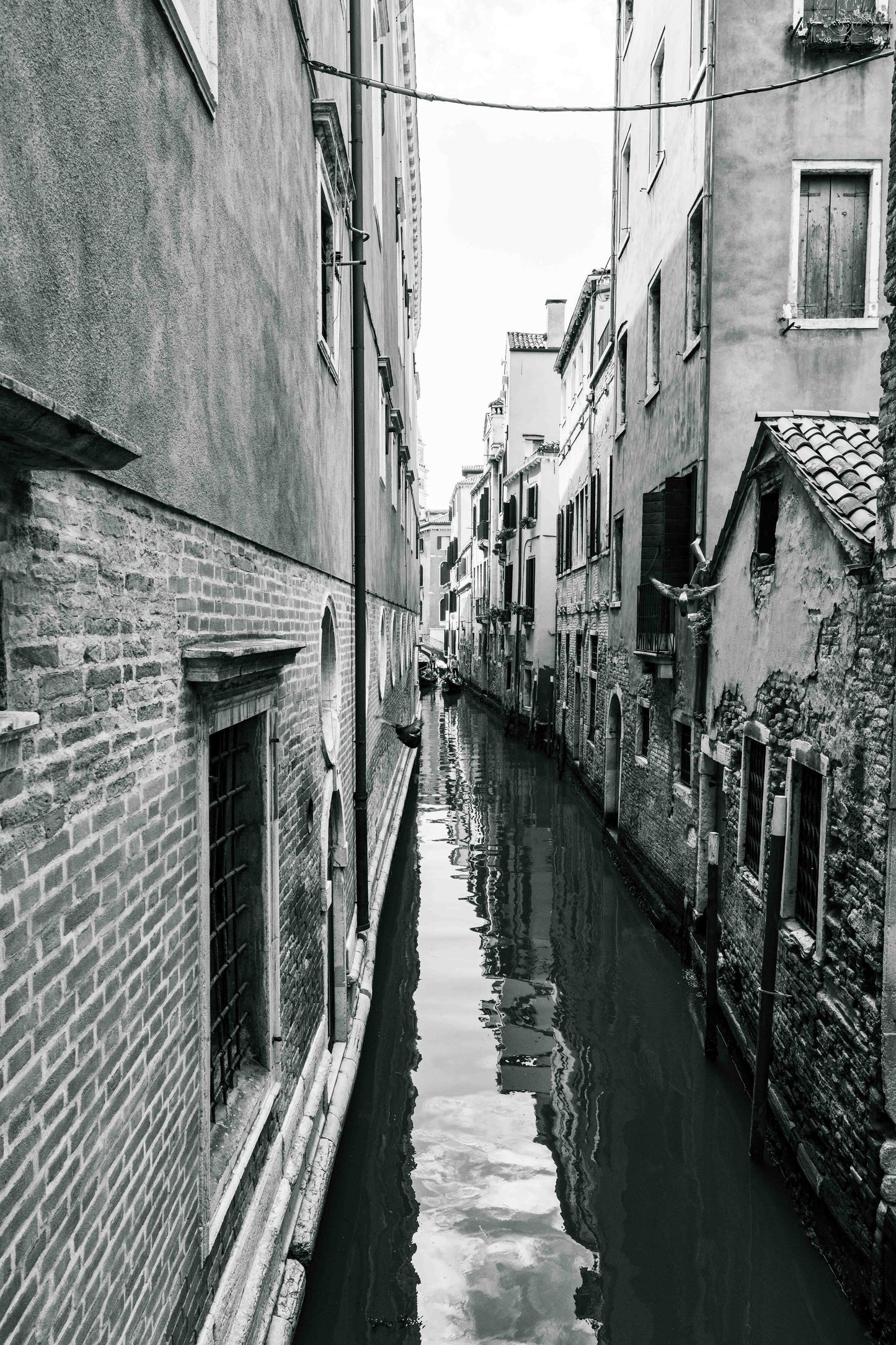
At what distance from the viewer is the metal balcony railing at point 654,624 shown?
1107 centimetres

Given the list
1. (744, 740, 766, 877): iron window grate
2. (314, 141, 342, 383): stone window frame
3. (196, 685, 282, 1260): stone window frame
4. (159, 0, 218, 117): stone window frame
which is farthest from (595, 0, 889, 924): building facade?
(159, 0, 218, 117): stone window frame

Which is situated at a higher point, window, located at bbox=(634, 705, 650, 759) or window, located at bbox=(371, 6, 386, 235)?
window, located at bbox=(371, 6, 386, 235)

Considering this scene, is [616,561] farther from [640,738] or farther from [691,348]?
[691,348]

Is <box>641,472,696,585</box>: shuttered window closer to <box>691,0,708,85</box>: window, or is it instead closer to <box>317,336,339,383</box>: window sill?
<box>691,0,708,85</box>: window

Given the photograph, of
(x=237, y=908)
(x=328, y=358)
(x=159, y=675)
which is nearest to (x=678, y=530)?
(x=328, y=358)

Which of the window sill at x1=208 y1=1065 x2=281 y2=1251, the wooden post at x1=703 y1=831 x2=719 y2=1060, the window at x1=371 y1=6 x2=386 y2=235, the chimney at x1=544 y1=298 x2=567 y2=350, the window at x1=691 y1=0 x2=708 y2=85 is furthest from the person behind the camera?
the chimney at x1=544 y1=298 x2=567 y2=350

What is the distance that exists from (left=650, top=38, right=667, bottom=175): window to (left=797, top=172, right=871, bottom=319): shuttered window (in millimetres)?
2909

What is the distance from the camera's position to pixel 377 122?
12.1 metres

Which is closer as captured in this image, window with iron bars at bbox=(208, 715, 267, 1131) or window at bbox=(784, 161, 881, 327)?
window with iron bars at bbox=(208, 715, 267, 1131)

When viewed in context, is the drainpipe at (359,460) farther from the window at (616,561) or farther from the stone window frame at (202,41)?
the window at (616,561)

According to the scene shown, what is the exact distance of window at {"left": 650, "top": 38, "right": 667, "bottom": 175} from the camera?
12.1 metres

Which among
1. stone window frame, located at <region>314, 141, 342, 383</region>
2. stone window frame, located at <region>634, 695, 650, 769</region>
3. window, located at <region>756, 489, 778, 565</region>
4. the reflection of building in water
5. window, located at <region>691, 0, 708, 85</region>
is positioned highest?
window, located at <region>691, 0, 708, 85</region>

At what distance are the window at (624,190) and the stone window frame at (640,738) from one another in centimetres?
697

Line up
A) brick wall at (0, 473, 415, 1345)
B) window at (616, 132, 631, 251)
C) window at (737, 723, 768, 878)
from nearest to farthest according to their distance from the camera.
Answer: brick wall at (0, 473, 415, 1345), window at (737, 723, 768, 878), window at (616, 132, 631, 251)
